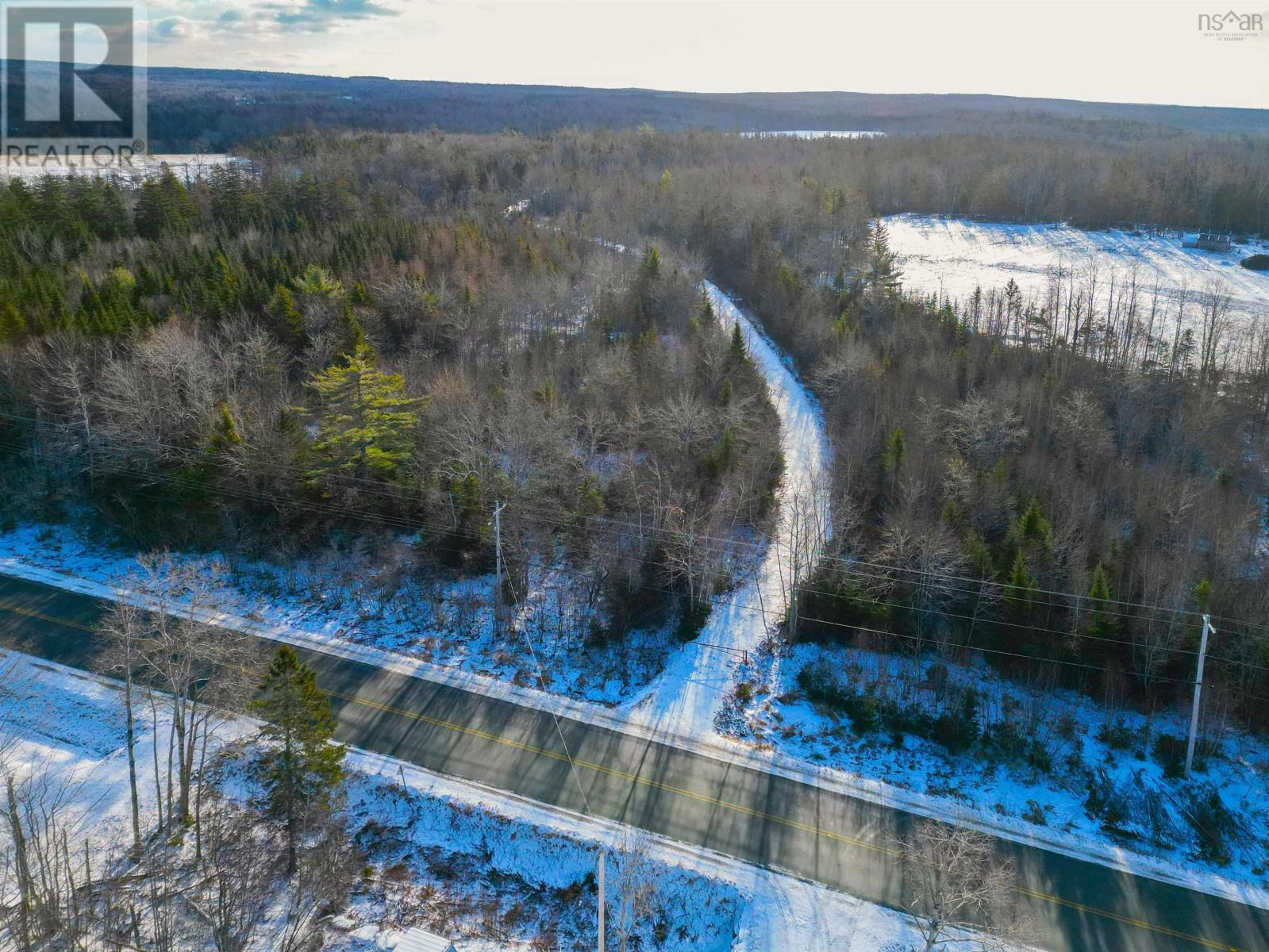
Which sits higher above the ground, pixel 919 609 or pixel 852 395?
pixel 852 395

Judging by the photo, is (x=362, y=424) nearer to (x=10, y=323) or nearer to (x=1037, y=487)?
(x=10, y=323)

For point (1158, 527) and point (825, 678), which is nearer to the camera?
point (825, 678)

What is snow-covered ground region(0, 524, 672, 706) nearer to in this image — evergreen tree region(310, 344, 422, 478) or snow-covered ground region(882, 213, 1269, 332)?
evergreen tree region(310, 344, 422, 478)

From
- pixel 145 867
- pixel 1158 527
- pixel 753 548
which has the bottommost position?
pixel 145 867

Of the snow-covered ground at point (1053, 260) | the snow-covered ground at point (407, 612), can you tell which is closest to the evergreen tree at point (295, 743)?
the snow-covered ground at point (407, 612)

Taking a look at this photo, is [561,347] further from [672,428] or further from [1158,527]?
[1158,527]

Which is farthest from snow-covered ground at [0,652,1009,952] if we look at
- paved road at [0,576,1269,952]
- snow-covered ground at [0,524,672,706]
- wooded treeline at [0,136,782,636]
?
wooded treeline at [0,136,782,636]

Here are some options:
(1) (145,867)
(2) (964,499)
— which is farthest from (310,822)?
(2) (964,499)
